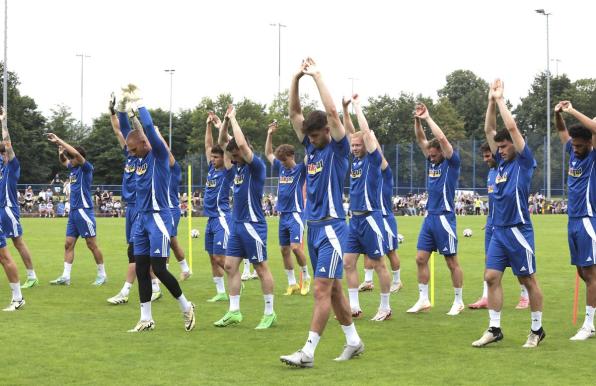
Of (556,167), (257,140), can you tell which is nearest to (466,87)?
(257,140)

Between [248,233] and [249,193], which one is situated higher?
[249,193]

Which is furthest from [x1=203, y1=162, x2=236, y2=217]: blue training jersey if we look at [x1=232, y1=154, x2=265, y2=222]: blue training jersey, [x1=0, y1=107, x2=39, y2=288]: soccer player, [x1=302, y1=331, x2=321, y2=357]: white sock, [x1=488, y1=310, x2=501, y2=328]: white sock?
[x1=302, y1=331, x2=321, y2=357]: white sock

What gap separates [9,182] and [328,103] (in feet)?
30.7

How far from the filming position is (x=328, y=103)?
8.90 m

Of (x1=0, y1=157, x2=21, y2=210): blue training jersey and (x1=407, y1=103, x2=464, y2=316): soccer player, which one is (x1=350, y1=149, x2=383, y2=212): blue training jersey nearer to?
(x1=407, y1=103, x2=464, y2=316): soccer player

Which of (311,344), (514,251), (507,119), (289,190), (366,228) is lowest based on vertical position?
(311,344)

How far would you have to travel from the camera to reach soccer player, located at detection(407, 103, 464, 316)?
1323cm

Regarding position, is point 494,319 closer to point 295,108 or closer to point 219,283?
point 295,108

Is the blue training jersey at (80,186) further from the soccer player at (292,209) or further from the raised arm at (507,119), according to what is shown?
the raised arm at (507,119)

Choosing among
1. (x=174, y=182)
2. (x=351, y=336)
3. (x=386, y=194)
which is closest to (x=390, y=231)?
(x=386, y=194)

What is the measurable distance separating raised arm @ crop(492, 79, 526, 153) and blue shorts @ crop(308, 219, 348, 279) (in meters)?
2.39

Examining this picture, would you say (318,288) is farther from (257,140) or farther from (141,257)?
(257,140)

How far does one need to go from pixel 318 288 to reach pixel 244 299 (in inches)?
247

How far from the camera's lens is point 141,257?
11.5m
